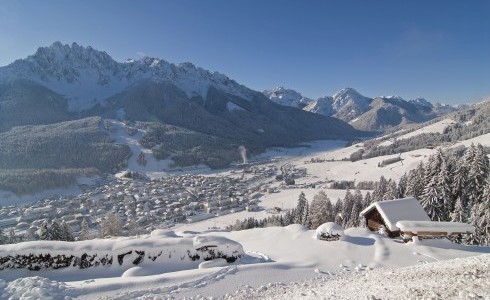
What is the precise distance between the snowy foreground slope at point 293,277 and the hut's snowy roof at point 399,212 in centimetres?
445

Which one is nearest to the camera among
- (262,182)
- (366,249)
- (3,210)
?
(366,249)

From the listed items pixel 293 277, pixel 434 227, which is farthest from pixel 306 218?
pixel 293 277

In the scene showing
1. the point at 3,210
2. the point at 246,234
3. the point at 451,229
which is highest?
the point at 451,229

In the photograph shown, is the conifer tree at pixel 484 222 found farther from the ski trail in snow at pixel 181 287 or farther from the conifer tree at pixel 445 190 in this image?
the ski trail in snow at pixel 181 287

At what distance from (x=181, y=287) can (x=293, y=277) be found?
6.15m

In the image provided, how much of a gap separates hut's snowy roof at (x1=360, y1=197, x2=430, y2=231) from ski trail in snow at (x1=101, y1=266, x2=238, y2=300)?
16910mm

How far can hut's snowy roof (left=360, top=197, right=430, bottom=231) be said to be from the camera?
28.9 m

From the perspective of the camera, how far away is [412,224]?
84.0 feet

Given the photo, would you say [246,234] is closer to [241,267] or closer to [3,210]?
[241,267]

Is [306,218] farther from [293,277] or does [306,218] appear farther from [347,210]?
[293,277]

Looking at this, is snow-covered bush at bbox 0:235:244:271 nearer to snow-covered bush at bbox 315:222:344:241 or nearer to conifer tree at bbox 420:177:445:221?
snow-covered bush at bbox 315:222:344:241

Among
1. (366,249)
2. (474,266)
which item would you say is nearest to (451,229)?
(366,249)

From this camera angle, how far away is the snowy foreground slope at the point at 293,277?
46.2 ft

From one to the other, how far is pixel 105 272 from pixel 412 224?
22088 mm
